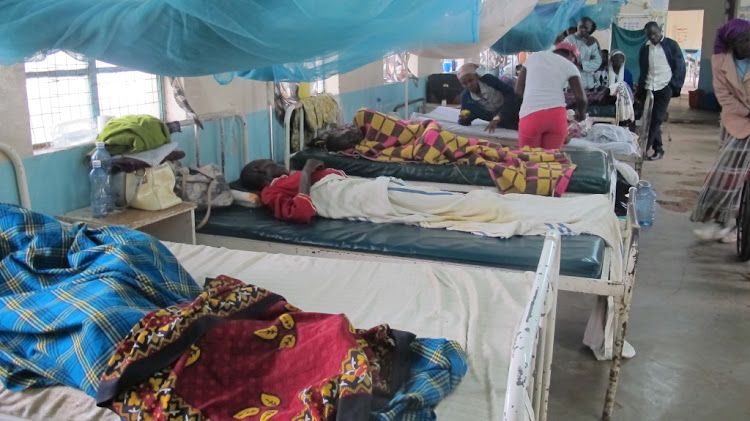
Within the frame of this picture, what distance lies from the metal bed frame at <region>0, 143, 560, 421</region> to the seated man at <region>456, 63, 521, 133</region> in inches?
168

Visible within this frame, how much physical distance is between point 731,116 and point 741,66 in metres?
0.32

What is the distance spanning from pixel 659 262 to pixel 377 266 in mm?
2711

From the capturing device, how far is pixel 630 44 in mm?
9273

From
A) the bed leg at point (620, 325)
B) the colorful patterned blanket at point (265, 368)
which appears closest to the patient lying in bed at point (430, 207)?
the bed leg at point (620, 325)

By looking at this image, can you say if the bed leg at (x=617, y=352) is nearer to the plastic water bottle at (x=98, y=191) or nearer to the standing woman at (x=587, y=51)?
the plastic water bottle at (x=98, y=191)

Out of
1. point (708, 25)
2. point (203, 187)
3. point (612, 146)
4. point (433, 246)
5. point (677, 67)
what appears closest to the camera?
point (433, 246)

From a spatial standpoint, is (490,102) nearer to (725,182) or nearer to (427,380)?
(725,182)

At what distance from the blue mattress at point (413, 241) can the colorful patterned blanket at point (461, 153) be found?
944mm

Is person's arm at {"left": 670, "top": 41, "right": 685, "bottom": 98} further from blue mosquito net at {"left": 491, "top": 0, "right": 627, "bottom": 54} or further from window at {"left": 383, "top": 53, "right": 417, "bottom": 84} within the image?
window at {"left": 383, "top": 53, "right": 417, "bottom": 84}

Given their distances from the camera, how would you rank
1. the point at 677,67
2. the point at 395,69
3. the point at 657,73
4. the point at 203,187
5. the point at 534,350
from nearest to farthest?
the point at 534,350
the point at 203,187
the point at 395,69
the point at 657,73
the point at 677,67

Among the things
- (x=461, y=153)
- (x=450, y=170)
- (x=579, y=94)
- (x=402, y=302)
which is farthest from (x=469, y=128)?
(x=402, y=302)

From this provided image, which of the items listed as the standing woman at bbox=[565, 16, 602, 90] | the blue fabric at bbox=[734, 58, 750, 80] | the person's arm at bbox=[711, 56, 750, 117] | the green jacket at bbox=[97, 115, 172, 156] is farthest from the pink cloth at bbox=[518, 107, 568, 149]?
the standing woman at bbox=[565, 16, 602, 90]

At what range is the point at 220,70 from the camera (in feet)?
8.83

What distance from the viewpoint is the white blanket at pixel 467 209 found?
10.1 feet
